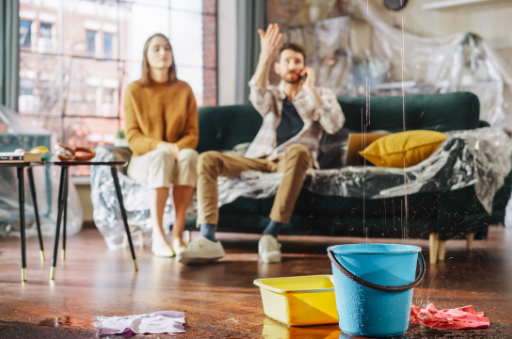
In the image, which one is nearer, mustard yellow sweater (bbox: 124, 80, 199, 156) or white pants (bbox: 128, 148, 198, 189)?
white pants (bbox: 128, 148, 198, 189)

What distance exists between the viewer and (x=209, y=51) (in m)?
4.85

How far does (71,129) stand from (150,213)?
1.87 meters

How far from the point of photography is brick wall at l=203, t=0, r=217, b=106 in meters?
4.84

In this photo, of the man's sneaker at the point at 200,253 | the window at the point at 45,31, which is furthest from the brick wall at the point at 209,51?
the man's sneaker at the point at 200,253

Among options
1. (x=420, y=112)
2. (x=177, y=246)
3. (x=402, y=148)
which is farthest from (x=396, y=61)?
(x=177, y=246)

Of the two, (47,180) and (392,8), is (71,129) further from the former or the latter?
(392,8)

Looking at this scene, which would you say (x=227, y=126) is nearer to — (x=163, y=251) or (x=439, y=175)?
(x=163, y=251)

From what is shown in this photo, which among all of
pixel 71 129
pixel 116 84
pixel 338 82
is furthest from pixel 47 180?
pixel 338 82

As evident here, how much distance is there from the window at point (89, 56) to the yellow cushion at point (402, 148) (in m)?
2.46

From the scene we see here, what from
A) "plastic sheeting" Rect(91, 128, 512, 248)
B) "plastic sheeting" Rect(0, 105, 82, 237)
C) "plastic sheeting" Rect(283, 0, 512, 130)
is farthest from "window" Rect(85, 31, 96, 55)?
"plastic sheeting" Rect(91, 128, 512, 248)

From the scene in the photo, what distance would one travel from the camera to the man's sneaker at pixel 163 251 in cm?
249

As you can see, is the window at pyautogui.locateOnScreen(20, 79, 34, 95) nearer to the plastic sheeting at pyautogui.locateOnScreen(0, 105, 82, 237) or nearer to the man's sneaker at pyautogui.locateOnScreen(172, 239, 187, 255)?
the plastic sheeting at pyautogui.locateOnScreen(0, 105, 82, 237)

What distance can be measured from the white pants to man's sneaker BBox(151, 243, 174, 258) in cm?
26

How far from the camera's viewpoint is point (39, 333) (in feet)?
4.16
